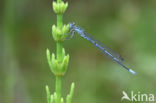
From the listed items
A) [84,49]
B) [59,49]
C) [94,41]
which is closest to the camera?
[59,49]

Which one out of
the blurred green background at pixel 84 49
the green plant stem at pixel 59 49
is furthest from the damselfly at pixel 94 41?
the blurred green background at pixel 84 49

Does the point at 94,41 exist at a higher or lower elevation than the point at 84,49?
lower

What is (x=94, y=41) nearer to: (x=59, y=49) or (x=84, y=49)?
(x=59, y=49)

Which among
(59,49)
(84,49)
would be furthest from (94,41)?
(84,49)

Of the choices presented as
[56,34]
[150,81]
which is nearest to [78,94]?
[150,81]

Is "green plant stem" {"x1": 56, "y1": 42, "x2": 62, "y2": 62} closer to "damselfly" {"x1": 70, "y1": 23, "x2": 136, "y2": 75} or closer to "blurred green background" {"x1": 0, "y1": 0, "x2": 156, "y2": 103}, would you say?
"damselfly" {"x1": 70, "y1": 23, "x2": 136, "y2": 75}

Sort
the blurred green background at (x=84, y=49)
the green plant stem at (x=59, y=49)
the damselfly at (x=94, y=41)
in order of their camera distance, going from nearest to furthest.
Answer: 1. the green plant stem at (x=59, y=49)
2. the damselfly at (x=94, y=41)
3. the blurred green background at (x=84, y=49)

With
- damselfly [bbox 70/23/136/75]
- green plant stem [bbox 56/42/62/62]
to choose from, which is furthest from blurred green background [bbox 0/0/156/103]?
green plant stem [bbox 56/42/62/62]

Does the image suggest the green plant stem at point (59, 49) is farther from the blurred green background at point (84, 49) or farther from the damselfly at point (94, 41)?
the blurred green background at point (84, 49)

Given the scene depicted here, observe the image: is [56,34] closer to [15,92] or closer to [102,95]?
[15,92]
